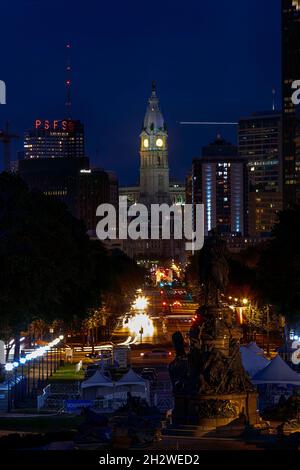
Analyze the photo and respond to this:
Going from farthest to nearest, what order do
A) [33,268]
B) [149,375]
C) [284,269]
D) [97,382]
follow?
[284,269] < [149,375] < [33,268] < [97,382]

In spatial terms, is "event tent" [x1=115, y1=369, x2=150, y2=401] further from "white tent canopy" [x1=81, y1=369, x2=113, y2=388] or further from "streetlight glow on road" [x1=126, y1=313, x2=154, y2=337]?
"streetlight glow on road" [x1=126, y1=313, x2=154, y2=337]

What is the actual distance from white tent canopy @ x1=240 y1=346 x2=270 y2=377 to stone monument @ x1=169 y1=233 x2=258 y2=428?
23.3 m

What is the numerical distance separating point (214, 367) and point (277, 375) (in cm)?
1839

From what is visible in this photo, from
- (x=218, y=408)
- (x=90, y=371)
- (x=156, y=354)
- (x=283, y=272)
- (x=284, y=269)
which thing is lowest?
(x=218, y=408)

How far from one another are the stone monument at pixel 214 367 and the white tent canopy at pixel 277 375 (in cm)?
1727

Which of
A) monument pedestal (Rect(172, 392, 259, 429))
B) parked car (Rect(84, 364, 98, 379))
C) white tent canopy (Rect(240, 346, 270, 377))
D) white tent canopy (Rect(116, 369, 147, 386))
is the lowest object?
monument pedestal (Rect(172, 392, 259, 429))

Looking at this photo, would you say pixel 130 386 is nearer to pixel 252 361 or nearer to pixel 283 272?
pixel 252 361

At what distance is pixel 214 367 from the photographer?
41.3 meters

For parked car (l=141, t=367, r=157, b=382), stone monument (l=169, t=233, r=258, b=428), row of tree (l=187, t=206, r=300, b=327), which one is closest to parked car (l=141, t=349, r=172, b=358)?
row of tree (l=187, t=206, r=300, b=327)

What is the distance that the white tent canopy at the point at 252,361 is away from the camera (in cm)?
6538

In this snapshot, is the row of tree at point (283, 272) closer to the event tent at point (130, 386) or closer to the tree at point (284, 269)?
the tree at point (284, 269)

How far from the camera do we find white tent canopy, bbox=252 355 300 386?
59.0 m

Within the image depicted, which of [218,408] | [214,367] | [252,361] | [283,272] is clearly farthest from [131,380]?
[283,272]

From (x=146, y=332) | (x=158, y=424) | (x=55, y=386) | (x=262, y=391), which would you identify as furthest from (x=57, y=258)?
(x=146, y=332)
